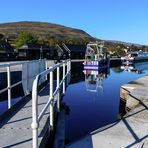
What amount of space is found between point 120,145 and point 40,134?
1668 millimetres

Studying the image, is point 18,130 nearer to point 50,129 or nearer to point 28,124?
point 28,124

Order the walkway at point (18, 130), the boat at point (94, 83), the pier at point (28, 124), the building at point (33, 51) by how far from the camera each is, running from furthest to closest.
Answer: the building at point (33, 51), the boat at point (94, 83), the walkway at point (18, 130), the pier at point (28, 124)

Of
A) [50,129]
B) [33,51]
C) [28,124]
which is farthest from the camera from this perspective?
[33,51]

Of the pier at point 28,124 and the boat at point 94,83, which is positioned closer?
the pier at point 28,124

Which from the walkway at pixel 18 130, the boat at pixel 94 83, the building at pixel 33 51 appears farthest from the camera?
the building at pixel 33 51

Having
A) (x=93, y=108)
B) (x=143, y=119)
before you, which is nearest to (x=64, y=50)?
(x=93, y=108)

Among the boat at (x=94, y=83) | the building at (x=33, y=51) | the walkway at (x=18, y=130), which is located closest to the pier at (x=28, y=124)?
the walkway at (x=18, y=130)

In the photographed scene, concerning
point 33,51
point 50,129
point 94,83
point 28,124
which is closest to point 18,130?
point 28,124

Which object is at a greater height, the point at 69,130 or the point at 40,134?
the point at 40,134

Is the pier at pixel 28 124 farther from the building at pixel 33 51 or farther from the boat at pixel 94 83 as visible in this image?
the building at pixel 33 51

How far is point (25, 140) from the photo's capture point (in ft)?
17.5

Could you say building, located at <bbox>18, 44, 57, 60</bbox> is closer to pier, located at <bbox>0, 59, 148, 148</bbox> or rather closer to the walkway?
pier, located at <bbox>0, 59, 148, 148</bbox>

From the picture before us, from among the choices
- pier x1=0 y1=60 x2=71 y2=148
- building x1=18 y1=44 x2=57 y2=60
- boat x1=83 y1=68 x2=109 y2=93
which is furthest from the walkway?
building x1=18 y1=44 x2=57 y2=60

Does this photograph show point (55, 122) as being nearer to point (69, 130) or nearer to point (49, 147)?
point (49, 147)
